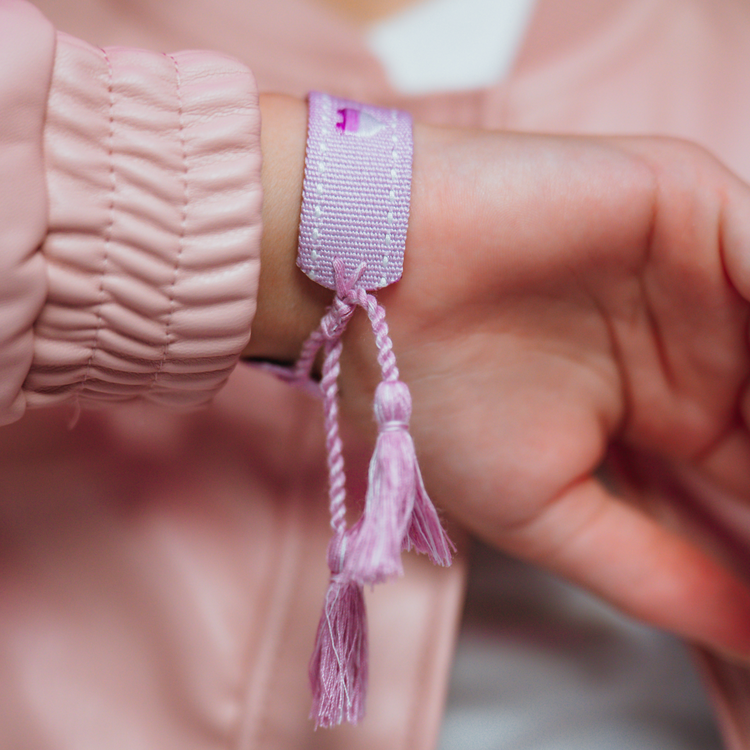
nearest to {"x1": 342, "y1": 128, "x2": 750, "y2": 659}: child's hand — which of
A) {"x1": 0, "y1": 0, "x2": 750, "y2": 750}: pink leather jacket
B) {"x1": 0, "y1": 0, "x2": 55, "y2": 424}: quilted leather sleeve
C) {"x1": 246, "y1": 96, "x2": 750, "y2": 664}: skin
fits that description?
{"x1": 246, "y1": 96, "x2": 750, "y2": 664}: skin

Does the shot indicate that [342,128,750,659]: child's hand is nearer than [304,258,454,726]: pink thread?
No

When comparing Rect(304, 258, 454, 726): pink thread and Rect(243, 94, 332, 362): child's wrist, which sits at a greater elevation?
Rect(243, 94, 332, 362): child's wrist

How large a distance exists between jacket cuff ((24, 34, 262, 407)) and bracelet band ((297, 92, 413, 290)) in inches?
2.1

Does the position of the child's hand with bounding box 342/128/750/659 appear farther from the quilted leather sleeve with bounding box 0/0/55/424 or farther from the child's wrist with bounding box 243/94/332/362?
the quilted leather sleeve with bounding box 0/0/55/424

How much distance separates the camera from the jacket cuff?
0.49 m

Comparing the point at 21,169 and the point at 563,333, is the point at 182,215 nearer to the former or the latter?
the point at 21,169

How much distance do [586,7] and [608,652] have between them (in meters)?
0.84

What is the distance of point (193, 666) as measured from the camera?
664 millimetres

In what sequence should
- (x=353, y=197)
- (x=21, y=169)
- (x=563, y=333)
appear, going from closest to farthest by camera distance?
(x=21, y=169), (x=353, y=197), (x=563, y=333)

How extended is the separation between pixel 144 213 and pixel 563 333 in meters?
0.39

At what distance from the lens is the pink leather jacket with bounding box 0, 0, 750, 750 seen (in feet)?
1.63

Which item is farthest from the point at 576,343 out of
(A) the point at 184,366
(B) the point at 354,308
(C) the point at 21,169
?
(C) the point at 21,169

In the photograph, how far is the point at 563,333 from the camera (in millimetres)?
677

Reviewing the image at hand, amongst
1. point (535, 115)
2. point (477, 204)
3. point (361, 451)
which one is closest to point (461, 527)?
point (361, 451)
